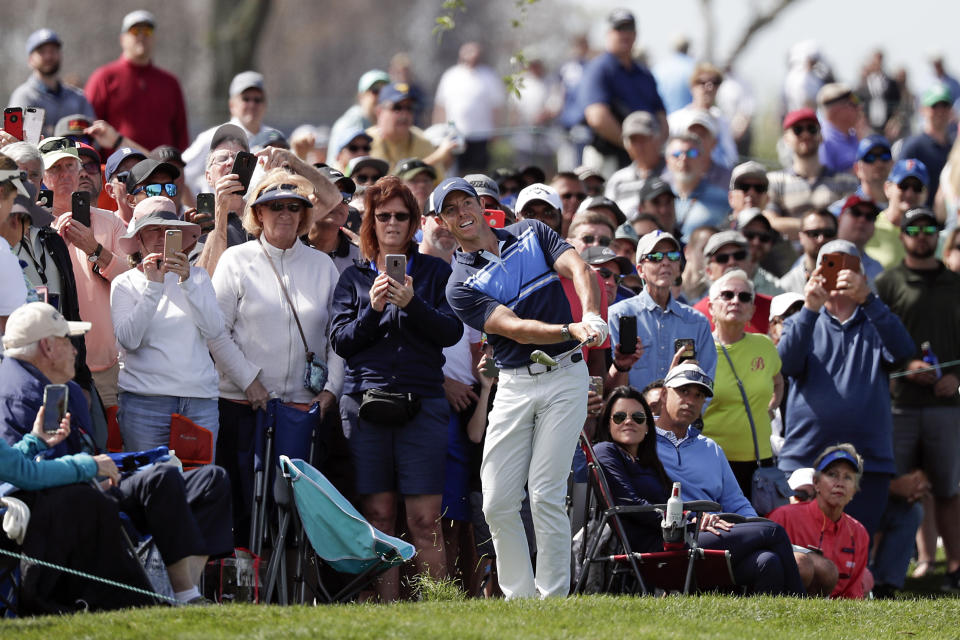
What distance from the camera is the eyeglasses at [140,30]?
1506 cm

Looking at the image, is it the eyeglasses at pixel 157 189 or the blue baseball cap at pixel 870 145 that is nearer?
the eyeglasses at pixel 157 189

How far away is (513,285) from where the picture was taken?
29.9ft

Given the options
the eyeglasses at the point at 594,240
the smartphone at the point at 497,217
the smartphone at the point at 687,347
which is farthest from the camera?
the eyeglasses at the point at 594,240

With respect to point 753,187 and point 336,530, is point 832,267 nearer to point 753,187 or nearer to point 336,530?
point 753,187

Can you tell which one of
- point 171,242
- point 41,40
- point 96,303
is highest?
point 41,40

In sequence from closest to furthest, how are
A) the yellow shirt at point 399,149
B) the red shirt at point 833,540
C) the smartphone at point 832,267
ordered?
the red shirt at point 833,540, the smartphone at point 832,267, the yellow shirt at point 399,149

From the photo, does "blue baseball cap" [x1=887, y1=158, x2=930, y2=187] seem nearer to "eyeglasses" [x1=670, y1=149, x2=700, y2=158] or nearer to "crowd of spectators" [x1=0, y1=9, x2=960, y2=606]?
"crowd of spectators" [x1=0, y1=9, x2=960, y2=606]

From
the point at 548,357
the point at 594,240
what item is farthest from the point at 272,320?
the point at 594,240

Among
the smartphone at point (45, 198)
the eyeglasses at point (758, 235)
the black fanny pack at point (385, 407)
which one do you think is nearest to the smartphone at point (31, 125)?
the smartphone at point (45, 198)

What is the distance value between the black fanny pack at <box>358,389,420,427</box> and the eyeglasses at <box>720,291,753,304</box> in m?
2.92

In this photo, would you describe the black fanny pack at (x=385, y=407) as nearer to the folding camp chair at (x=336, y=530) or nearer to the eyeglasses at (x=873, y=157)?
the folding camp chair at (x=336, y=530)

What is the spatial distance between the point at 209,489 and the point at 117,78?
7.14 m

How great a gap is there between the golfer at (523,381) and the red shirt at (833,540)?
2396mm

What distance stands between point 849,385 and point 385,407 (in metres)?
3.95
